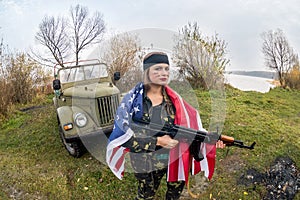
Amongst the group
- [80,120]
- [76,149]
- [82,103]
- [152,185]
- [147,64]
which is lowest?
[76,149]

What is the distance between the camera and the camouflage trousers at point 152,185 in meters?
2.34

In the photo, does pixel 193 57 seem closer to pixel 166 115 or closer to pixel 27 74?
pixel 166 115

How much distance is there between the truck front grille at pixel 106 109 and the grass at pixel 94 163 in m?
0.78

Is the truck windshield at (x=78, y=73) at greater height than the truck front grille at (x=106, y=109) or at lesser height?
greater

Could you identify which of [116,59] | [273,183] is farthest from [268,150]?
[116,59]

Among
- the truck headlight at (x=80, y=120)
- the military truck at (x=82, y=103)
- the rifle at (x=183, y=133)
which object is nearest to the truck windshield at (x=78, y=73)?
the military truck at (x=82, y=103)

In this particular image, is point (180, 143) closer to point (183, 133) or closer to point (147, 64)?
point (183, 133)

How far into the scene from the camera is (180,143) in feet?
7.11

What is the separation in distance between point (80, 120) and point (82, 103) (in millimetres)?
421

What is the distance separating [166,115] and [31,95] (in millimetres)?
8950

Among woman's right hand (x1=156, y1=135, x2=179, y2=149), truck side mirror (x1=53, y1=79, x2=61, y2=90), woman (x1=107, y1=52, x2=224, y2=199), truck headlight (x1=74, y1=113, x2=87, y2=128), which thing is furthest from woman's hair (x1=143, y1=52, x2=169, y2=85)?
truck side mirror (x1=53, y1=79, x2=61, y2=90)

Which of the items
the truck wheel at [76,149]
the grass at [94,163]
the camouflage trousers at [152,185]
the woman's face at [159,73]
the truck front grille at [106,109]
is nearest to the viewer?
the woman's face at [159,73]

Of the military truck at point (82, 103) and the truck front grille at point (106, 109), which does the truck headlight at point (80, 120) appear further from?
the truck front grille at point (106, 109)

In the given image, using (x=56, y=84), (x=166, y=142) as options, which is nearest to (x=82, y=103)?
(x=56, y=84)
